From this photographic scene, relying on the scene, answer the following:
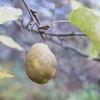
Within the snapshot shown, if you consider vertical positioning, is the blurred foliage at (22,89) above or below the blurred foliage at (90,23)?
below

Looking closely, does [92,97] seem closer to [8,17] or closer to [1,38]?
[1,38]

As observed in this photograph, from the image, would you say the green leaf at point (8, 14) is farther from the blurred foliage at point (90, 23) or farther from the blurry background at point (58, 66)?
the blurry background at point (58, 66)

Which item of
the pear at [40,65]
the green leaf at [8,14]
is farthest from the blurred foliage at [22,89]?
the pear at [40,65]

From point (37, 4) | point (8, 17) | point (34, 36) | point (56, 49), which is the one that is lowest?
point (56, 49)

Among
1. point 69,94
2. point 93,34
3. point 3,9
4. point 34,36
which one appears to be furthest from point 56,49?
point 93,34

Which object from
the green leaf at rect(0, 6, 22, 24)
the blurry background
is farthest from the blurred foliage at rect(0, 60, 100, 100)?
the green leaf at rect(0, 6, 22, 24)
